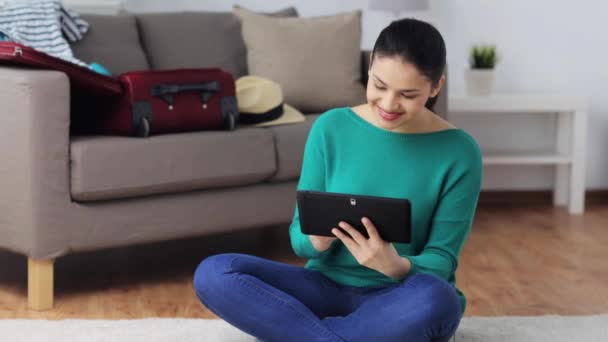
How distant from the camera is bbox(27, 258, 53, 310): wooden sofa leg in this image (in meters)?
2.57

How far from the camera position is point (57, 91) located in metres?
2.50

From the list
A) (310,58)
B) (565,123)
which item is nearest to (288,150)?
(310,58)

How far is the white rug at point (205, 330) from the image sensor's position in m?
2.25

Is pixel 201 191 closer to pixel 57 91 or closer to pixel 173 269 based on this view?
pixel 173 269

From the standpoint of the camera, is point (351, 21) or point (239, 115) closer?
point (239, 115)

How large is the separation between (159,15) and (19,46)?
43.4 inches

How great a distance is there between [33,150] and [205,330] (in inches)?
26.1

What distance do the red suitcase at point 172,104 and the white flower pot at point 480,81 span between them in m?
1.48

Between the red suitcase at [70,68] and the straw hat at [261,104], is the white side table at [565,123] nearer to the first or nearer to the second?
the straw hat at [261,104]

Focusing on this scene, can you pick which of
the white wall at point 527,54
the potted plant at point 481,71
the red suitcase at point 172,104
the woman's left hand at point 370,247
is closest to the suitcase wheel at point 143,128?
the red suitcase at point 172,104

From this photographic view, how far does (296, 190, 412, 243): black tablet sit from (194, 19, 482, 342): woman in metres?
0.03

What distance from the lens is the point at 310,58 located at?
3.48 metres

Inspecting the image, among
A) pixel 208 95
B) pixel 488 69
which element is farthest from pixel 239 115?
pixel 488 69

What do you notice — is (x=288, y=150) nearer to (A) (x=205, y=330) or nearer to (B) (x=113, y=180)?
(B) (x=113, y=180)
